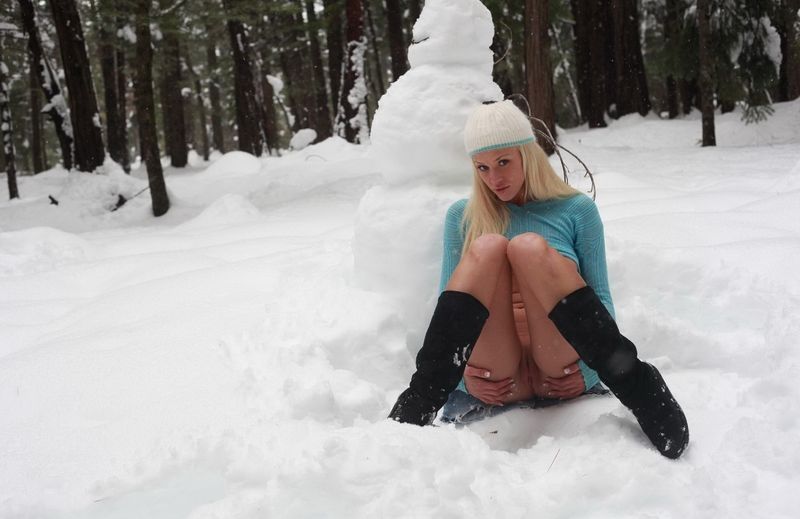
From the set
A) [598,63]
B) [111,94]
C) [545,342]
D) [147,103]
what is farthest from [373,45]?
[545,342]

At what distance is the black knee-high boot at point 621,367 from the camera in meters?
1.81

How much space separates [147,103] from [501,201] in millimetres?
6958

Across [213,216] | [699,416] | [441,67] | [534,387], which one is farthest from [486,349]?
[213,216]

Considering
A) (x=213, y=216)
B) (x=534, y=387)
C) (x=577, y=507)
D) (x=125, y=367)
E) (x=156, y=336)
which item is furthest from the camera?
(x=213, y=216)

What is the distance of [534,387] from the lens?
2.31m

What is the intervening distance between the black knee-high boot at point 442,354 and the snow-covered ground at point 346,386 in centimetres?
25

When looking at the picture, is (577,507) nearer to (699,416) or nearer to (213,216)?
(699,416)

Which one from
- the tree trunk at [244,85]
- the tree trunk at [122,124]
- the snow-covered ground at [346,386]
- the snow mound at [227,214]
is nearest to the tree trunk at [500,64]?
the tree trunk at [244,85]

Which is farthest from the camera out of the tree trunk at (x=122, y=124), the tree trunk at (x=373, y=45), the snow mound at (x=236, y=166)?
the tree trunk at (x=373, y=45)

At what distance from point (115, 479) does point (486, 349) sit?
4.18 feet

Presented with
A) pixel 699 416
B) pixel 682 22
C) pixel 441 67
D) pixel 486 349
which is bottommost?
pixel 699 416

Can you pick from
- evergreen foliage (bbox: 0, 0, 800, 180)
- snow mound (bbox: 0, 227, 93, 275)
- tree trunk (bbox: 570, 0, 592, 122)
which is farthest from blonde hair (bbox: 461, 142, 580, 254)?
tree trunk (bbox: 570, 0, 592, 122)

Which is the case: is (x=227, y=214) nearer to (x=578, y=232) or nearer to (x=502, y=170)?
(x=502, y=170)

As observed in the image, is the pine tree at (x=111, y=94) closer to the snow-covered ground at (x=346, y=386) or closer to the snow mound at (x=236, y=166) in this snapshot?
the snow mound at (x=236, y=166)
